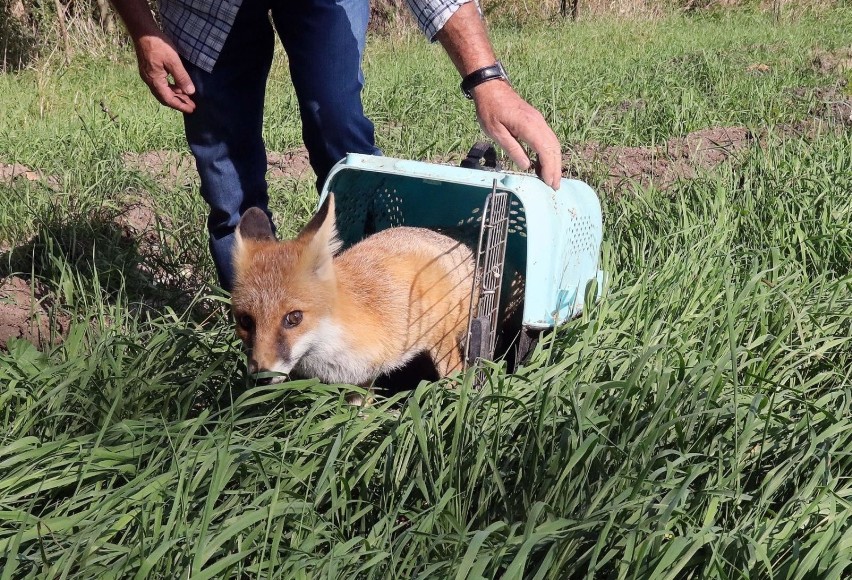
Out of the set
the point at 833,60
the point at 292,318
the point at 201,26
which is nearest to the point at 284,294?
the point at 292,318

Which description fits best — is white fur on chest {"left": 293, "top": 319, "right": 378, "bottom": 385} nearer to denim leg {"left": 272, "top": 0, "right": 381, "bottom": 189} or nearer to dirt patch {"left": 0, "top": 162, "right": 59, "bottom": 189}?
denim leg {"left": 272, "top": 0, "right": 381, "bottom": 189}

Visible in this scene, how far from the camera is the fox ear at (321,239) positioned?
2.87 m

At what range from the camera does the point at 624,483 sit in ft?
7.27

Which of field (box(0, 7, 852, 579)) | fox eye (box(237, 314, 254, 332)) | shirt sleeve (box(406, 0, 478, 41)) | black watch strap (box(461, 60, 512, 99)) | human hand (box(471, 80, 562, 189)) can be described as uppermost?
shirt sleeve (box(406, 0, 478, 41))

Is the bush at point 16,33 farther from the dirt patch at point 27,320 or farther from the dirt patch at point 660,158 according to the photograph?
the dirt patch at point 660,158

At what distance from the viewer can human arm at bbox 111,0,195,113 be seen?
10.7 ft

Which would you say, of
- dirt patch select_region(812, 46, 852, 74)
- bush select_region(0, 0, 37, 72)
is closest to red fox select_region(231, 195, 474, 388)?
dirt patch select_region(812, 46, 852, 74)

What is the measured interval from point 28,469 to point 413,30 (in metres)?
11.8

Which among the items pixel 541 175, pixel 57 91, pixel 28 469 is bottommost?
pixel 28 469

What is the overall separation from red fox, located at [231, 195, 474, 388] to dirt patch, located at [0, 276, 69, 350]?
3.21ft

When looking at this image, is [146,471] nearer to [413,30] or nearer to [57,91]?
[57,91]

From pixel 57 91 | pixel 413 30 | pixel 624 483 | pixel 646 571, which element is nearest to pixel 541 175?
pixel 624 483

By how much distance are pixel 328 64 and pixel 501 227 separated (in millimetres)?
1028

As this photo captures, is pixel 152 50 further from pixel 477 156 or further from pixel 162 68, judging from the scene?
pixel 477 156
